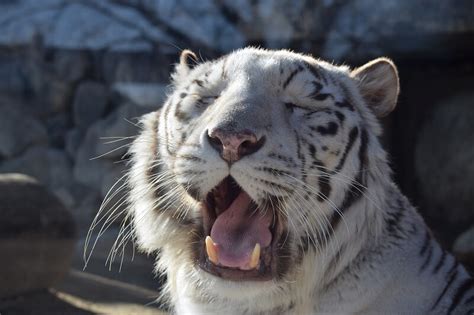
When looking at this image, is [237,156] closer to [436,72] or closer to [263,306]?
[263,306]

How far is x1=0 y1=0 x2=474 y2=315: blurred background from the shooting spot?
443cm

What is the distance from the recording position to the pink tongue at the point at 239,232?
7.09ft

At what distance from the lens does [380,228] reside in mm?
2398

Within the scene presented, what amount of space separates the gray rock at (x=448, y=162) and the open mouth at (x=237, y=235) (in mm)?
3533

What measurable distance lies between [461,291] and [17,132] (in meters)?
5.52

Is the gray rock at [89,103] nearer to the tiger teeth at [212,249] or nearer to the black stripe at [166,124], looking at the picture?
the black stripe at [166,124]

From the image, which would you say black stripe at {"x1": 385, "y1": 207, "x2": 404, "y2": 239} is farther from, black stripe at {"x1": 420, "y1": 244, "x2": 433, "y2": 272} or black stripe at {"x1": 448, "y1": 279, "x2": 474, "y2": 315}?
black stripe at {"x1": 448, "y1": 279, "x2": 474, "y2": 315}

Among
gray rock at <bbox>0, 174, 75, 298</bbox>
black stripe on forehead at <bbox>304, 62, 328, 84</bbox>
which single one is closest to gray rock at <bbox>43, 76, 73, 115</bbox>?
gray rock at <bbox>0, 174, 75, 298</bbox>

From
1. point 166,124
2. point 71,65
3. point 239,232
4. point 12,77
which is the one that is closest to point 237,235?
point 239,232

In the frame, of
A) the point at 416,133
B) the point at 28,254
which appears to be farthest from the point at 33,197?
the point at 416,133

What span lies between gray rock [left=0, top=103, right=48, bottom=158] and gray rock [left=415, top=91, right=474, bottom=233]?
3.36 meters

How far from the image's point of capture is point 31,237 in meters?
4.24

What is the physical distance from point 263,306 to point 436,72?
3.95 meters

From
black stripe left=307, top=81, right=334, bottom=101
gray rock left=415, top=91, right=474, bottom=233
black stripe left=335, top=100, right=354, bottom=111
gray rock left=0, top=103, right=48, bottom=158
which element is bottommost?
gray rock left=0, top=103, right=48, bottom=158
